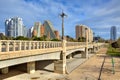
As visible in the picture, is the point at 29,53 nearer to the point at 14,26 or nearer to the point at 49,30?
the point at 14,26

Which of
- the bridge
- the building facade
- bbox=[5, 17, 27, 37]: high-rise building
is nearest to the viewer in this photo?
the bridge

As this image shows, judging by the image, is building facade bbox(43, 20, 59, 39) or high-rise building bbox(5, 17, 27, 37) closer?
high-rise building bbox(5, 17, 27, 37)

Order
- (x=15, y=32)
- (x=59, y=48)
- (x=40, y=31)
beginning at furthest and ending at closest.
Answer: (x=40, y=31), (x=15, y=32), (x=59, y=48)

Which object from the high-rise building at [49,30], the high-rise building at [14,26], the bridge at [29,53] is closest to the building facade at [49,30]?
the high-rise building at [49,30]

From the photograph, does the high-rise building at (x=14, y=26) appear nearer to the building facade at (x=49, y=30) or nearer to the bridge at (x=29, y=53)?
the building facade at (x=49, y=30)

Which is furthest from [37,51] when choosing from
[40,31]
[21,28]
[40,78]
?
[40,31]

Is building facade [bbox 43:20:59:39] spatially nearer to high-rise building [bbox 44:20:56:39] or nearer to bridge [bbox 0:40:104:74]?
high-rise building [bbox 44:20:56:39]

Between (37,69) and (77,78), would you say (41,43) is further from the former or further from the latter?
(37,69)

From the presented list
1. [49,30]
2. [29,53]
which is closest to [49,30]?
[49,30]

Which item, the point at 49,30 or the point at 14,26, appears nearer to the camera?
the point at 14,26

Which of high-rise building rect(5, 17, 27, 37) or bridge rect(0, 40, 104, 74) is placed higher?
high-rise building rect(5, 17, 27, 37)

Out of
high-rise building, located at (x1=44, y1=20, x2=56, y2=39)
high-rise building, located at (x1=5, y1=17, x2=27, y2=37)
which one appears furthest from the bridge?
high-rise building, located at (x1=44, y1=20, x2=56, y2=39)

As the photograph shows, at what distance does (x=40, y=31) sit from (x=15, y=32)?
98.6ft

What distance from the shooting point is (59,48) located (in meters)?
26.2
